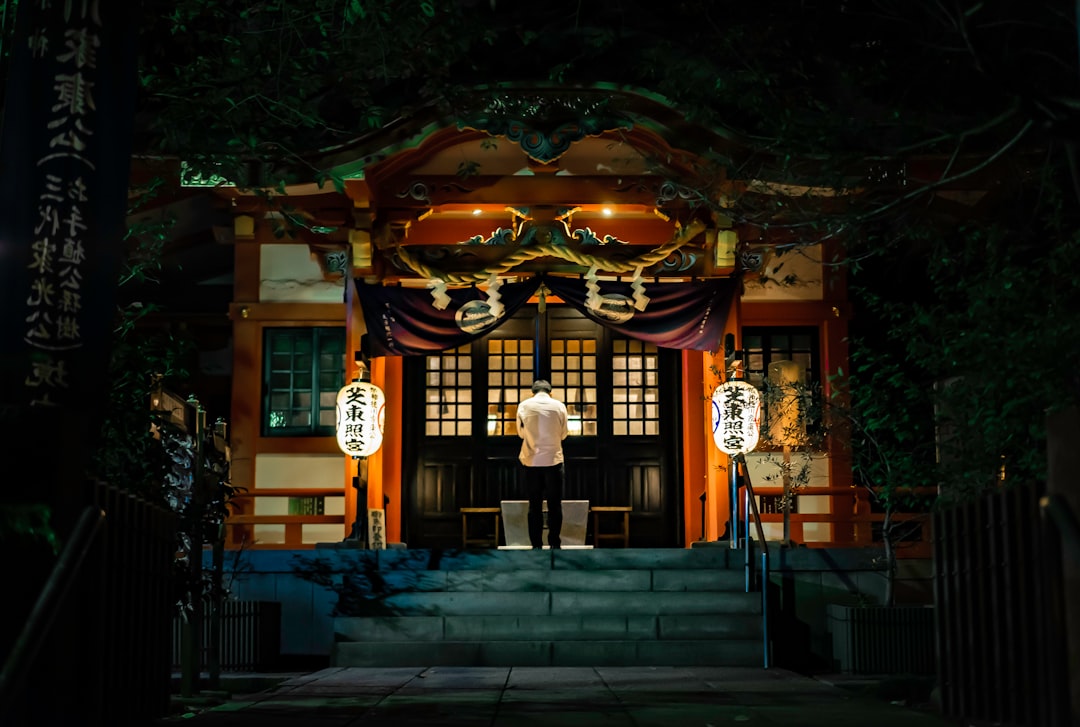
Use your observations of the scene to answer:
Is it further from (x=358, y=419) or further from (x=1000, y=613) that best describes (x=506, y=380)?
(x=1000, y=613)

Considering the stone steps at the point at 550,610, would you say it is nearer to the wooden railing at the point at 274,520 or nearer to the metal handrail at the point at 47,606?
the wooden railing at the point at 274,520

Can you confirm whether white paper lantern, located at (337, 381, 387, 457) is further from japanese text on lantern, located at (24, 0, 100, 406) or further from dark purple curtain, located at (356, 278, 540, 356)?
japanese text on lantern, located at (24, 0, 100, 406)

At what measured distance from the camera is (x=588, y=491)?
18.4 m

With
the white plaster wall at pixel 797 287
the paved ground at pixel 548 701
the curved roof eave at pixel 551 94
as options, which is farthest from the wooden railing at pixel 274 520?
the white plaster wall at pixel 797 287

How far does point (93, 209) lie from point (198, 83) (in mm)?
3216

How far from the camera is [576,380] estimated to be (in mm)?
18609

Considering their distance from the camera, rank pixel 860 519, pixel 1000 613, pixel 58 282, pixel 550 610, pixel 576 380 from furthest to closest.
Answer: pixel 576 380, pixel 860 519, pixel 550 610, pixel 1000 613, pixel 58 282

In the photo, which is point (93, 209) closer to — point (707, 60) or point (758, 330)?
point (707, 60)

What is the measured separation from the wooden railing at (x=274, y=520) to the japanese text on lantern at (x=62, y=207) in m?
7.95

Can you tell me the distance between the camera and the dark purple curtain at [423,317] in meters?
16.0

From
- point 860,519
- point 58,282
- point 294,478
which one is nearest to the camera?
point 58,282

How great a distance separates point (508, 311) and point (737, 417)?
319 cm

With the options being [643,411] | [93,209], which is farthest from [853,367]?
[93,209]

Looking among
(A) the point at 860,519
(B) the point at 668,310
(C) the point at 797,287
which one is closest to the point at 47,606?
(A) the point at 860,519
